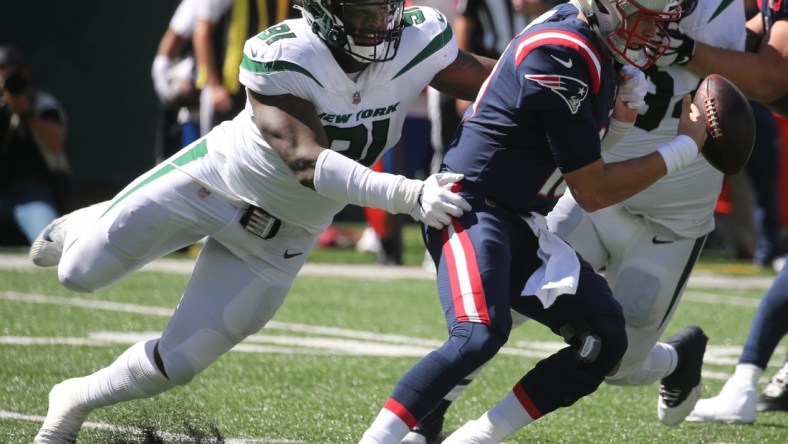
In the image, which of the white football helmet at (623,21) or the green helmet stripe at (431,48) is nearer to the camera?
the white football helmet at (623,21)

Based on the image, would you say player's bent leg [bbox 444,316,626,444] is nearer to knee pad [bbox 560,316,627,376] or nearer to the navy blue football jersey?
knee pad [bbox 560,316,627,376]

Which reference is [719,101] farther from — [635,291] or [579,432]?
[579,432]

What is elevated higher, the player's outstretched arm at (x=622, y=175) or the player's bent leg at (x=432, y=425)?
the player's outstretched arm at (x=622, y=175)

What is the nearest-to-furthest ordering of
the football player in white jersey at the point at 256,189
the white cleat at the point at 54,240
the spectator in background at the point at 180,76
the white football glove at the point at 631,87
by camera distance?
the football player in white jersey at the point at 256,189
the white football glove at the point at 631,87
the white cleat at the point at 54,240
the spectator in background at the point at 180,76

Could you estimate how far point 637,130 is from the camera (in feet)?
14.8

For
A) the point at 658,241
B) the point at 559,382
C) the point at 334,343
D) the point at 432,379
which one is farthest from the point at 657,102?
the point at 334,343

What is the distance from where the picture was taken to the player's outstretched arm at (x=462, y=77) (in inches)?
158

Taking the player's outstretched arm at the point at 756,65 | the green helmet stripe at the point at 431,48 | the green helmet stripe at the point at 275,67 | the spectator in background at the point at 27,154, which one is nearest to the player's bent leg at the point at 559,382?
the green helmet stripe at the point at 431,48

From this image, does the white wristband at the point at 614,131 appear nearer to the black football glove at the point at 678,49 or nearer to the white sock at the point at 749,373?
the black football glove at the point at 678,49

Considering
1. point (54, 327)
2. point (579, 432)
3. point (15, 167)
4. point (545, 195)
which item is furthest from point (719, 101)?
point (15, 167)

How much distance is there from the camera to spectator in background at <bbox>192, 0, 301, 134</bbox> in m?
8.55

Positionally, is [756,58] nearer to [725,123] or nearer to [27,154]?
[725,123]

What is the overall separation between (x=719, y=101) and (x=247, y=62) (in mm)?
1372

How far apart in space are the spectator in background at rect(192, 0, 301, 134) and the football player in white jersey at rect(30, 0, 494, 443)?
457 cm
